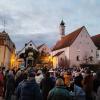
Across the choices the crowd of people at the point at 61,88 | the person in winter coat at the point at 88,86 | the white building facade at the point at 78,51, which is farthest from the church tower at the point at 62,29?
the person in winter coat at the point at 88,86

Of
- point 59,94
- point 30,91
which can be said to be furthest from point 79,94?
point 59,94

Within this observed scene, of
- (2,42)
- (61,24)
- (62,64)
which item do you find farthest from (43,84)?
(61,24)

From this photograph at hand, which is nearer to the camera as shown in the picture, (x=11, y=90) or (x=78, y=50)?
(x=11, y=90)

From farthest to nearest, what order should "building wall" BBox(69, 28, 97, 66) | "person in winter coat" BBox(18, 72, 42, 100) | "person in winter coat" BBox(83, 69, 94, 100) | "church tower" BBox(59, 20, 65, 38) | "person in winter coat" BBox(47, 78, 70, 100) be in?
"church tower" BBox(59, 20, 65, 38), "building wall" BBox(69, 28, 97, 66), "person in winter coat" BBox(83, 69, 94, 100), "person in winter coat" BBox(18, 72, 42, 100), "person in winter coat" BBox(47, 78, 70, 100)

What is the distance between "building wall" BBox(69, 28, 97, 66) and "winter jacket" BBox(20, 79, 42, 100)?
7662 cm

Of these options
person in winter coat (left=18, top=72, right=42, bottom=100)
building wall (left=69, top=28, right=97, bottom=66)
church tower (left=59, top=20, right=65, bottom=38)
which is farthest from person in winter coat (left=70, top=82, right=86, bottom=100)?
church tower (left=59, top=20, right=65, bottom=38)

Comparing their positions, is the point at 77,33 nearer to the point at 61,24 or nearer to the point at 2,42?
the point at 61,24

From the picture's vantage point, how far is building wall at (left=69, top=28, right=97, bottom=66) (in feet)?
286

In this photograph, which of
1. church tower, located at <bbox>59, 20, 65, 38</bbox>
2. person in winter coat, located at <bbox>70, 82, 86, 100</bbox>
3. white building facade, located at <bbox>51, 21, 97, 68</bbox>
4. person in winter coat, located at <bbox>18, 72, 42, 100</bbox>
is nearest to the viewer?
person in winter coat, located at <bbox>18, 72, 42, 100</bbox>

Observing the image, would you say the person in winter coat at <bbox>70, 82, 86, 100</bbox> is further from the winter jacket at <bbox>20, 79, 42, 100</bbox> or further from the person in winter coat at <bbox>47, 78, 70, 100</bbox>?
the person in winter coat at <bbox>47, 78, 70, 100</bbox>

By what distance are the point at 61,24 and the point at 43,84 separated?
91.5 metres

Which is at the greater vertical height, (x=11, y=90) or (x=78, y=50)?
(x=78, y=50)

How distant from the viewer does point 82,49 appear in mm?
89375

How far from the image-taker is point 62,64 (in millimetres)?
86562
